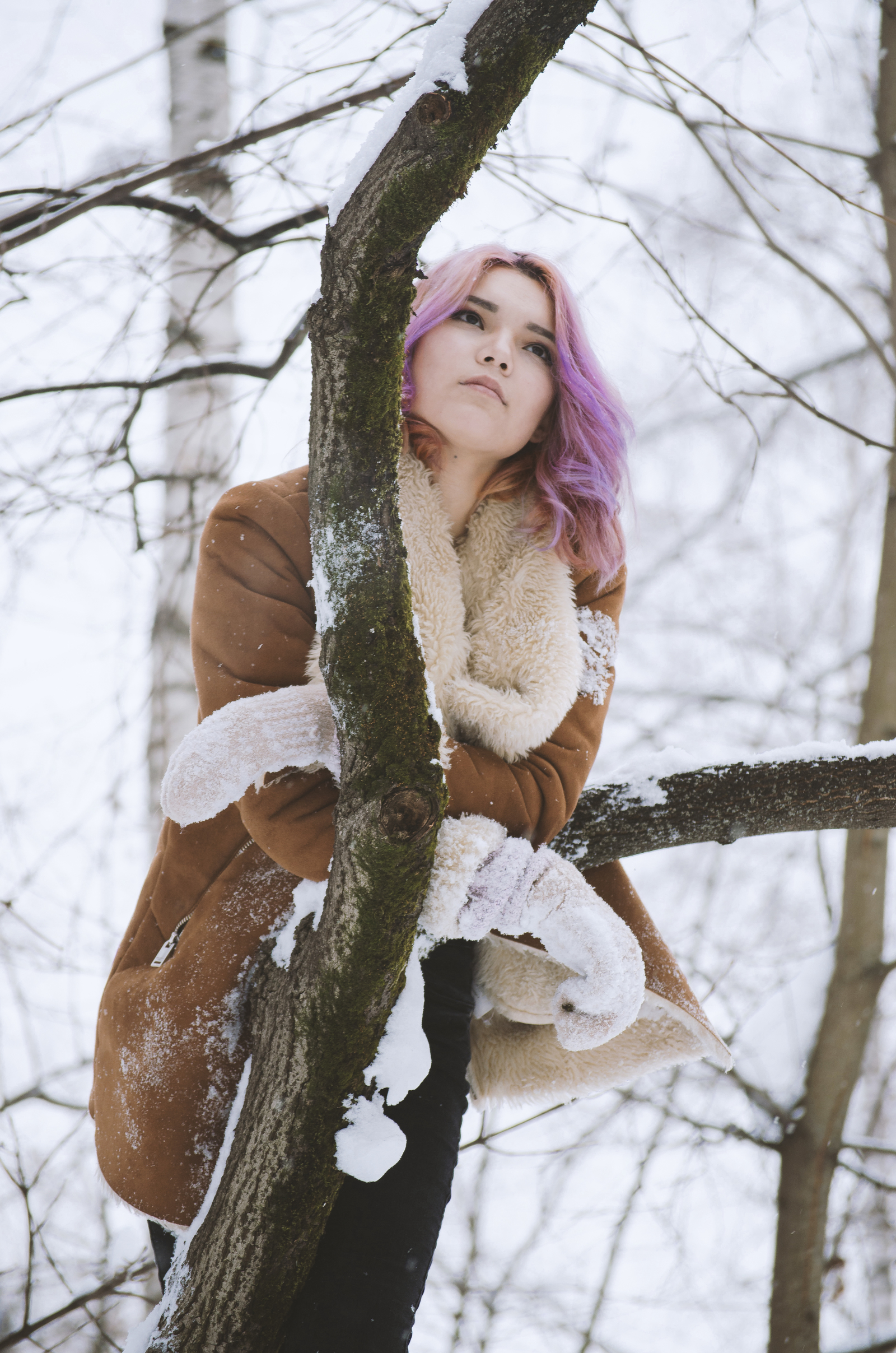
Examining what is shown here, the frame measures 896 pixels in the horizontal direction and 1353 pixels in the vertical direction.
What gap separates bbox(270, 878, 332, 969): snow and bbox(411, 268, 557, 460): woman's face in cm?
74

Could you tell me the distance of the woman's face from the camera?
1.54 metres

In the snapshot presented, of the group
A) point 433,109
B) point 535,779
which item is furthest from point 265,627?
point 433,109

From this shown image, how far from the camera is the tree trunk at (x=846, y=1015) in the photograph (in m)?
2.61

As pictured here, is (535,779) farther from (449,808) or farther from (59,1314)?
(59,1314)

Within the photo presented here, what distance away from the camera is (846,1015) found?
2.72 meters

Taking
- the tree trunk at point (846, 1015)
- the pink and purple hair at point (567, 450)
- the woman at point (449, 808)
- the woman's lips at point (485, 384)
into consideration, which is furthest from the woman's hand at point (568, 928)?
the tree trunk at point (846, 1015)

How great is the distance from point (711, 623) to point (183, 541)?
11.8 ft

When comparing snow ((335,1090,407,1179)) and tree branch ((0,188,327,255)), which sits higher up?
tree branch ((0,188,327,255))

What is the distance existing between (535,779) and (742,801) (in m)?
0.48

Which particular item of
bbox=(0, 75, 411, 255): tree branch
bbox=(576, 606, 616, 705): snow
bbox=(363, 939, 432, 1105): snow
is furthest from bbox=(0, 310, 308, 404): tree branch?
bbox=(363, 939, 432, 1105): snow

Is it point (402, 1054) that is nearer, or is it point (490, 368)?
point (402, 1054)

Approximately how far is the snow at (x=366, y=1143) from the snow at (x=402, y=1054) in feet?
0.10

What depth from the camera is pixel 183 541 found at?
2768 mm

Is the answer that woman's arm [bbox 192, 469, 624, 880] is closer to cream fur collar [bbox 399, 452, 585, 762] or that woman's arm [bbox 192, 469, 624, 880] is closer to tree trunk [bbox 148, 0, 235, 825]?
cream fur collar [bbox 399, 452, 585, 762]
